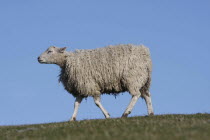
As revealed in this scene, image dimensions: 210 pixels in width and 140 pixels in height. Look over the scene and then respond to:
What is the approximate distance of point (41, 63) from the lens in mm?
21359

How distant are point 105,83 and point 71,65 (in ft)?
6.53

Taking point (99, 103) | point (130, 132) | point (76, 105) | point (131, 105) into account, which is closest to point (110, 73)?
point (99, 103)

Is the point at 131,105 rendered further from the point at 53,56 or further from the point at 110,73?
the point at 53,56

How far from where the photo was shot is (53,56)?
21000mm

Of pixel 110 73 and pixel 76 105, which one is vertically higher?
pixel 110 73

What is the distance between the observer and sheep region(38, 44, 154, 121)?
62.1 ft

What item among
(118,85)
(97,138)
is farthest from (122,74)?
(97,138)

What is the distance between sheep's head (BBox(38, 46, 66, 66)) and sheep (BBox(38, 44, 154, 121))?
79cm

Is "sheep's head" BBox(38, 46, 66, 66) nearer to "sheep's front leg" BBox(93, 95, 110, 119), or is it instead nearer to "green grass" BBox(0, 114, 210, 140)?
"sheep's front leg" BBox(93, 95, 110, 119)

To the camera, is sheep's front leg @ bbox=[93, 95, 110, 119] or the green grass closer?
the green grass

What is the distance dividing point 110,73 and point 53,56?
11.8ft

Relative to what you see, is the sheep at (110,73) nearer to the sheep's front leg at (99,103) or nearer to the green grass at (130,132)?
the sheep's front leg at (99,103)

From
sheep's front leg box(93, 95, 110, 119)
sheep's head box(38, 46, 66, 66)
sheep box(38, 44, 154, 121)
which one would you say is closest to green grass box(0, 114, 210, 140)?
sheep box(38, 44, 154, 121)

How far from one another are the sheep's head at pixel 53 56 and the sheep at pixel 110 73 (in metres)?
0.79
